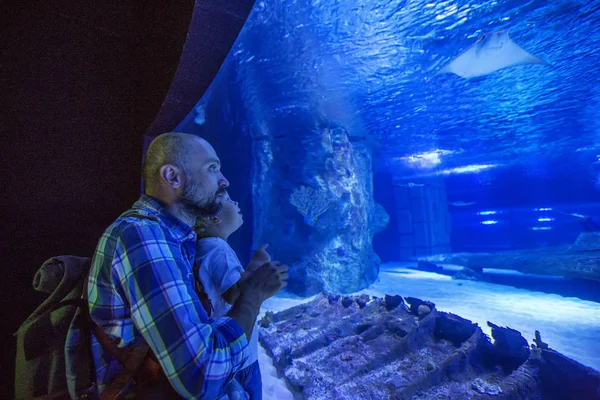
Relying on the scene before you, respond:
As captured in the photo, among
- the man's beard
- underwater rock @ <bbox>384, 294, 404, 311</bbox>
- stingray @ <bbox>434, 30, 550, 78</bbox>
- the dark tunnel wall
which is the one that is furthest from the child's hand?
stingray @ <bbox>434, 30, 550, 78</bbox>

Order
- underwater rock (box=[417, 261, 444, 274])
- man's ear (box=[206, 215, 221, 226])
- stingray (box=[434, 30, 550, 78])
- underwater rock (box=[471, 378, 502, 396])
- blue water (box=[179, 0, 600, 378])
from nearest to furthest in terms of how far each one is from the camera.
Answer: man's ear (box=[206, 215, 221, 226]), underwater rock (box=[471, 378, 502, 396]), blue water (box=[179, 0, 600, 378]), stingray (box=[434, 30, 550, 78]), underwater rock (box=[417, 261, 444, 274])

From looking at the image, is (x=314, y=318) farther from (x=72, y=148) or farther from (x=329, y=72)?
(x=329, y=72)

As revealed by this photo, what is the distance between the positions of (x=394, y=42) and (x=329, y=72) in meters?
2.69

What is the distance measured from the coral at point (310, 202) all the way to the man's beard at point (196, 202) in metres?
10.5

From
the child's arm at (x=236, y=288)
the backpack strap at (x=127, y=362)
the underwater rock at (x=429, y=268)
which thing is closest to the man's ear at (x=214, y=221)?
the child's arm at (x=236, y=288)

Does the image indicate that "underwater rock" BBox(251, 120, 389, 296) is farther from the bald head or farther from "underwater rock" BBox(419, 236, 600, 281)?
the bald head

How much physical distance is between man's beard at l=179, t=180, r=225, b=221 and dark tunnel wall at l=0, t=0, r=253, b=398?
123 centimetres

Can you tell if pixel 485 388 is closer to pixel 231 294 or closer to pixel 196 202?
pixel 231 294

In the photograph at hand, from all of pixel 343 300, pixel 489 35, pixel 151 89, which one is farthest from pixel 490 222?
pixel 151 89

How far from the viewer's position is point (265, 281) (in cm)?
145

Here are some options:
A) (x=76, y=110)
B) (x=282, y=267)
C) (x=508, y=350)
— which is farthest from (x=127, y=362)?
(x=508, y=350)

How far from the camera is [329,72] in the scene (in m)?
11.5

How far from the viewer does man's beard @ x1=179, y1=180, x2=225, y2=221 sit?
1.60 meters

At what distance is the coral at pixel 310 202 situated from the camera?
1224 centimetres
